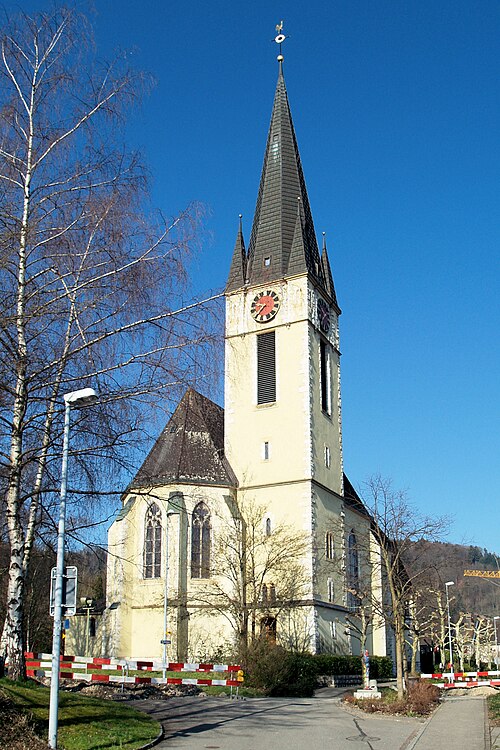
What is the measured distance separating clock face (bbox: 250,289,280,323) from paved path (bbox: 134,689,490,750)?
2586 cm

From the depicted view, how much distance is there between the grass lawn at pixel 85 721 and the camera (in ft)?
42.4

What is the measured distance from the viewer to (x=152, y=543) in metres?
41.1

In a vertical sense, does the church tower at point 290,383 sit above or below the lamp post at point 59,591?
above

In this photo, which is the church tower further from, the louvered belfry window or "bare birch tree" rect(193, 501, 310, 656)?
"bare birch tree" rect(193, 501, 310, 656)

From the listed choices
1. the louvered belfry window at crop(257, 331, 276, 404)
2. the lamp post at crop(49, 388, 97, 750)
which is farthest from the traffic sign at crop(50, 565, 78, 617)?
the louvered belfry window at crop(257, 331, 276, 404)

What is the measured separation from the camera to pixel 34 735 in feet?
40.5

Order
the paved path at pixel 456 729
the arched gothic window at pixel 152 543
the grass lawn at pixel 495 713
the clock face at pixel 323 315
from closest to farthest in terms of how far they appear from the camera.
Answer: the paved path at pixel 456 729, the grass lawn at pixel 495 713, the arched gothic window at pixel 152 543, the clock face at pixel 323 315

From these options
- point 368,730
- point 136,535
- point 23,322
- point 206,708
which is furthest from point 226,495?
point 23,322

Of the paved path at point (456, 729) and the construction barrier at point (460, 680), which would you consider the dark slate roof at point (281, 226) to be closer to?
the construction barrier at point (460, 680)

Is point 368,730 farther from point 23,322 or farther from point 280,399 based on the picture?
point 280,399

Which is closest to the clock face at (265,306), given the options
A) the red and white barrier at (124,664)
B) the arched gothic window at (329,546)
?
the arched gothic window at (329,546)

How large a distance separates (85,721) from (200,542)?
88.8 feet

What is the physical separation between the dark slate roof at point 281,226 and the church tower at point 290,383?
0.24 ft

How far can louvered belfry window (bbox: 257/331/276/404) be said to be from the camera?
44500mm
